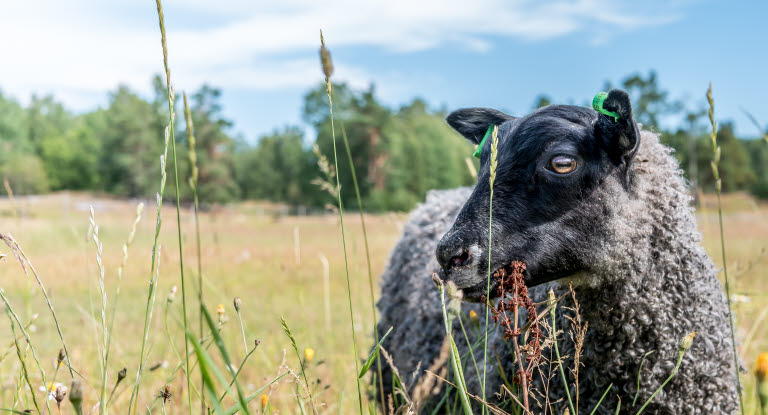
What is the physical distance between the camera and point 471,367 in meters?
3.35

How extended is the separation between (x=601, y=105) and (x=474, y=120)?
91 cm

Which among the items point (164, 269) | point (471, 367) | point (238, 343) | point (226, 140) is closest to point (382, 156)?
point (226, 140)

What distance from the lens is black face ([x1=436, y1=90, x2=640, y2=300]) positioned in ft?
7.80

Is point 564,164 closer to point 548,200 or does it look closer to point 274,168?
point 548,200

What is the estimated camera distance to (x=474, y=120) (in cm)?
330

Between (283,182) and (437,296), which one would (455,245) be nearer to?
(437,296)

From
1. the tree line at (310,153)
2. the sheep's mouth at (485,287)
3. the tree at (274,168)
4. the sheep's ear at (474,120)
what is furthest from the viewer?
the tree at (274,168)

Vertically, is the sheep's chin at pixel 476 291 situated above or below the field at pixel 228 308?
above

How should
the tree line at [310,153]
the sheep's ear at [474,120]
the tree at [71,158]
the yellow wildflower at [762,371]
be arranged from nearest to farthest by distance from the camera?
the yellow wildflower at [762,371] < the sheep's ear at [474,120] < the tree line at [310,153] < the tree at [71,158]

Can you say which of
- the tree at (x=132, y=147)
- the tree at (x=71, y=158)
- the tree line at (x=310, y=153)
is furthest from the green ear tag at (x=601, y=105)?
the tree at (x=71, y=158)

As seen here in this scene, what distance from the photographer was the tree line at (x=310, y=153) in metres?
60.4

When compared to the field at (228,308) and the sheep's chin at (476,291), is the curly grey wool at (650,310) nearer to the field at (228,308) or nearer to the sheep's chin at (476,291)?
the sheep's chin at (476,291)

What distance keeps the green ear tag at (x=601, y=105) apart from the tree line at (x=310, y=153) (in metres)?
47.2

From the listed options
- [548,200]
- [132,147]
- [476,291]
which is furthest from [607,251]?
[132,147]
